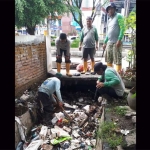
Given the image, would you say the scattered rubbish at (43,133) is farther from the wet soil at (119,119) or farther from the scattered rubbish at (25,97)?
the wet soil at (119,119)

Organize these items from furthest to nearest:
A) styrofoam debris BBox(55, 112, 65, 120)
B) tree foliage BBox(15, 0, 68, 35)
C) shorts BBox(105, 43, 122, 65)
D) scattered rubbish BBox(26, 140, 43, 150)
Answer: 1. tree foliage BBox(15, 0, 68, 35)
2. shorts BBox(105, 43, 122, 65)
3. styrofoam debris BBox(55, 112, 65, 120)
4. scattered rubbish BBox(26, 140, 43, 150)

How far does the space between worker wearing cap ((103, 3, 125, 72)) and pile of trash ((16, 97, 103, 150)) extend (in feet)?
5.64

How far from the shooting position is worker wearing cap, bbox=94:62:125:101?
4688 mm

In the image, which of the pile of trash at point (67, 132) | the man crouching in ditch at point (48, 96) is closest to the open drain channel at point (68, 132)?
the pile of trash at point (67, 132)

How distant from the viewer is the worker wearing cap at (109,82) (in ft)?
15.4

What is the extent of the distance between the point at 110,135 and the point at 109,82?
1.59 metres

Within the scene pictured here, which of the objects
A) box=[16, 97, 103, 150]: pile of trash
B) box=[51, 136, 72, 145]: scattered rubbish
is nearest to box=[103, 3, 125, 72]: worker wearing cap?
box=[16, 97, 103, 150]: pile of trash

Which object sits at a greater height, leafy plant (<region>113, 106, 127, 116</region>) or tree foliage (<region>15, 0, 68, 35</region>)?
tree foliage (<region>15, 0, 68, 35</region>)

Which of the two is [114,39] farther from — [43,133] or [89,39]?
[43,133]

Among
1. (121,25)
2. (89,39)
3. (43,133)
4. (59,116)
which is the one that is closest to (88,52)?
(89,39)

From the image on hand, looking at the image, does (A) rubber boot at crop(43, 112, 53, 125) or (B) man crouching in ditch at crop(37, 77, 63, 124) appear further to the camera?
(A) rubber boot at crop(43, 112, 53, 125)

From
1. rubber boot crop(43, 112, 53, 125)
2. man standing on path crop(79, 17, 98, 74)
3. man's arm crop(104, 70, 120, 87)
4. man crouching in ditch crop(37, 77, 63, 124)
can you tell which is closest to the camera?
man's arm crop(104, 70, 120, 87)

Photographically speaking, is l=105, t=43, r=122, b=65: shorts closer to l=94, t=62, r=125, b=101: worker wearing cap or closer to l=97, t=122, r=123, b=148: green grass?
l=94, t=62, r=125, b=101: worker wearing cap
